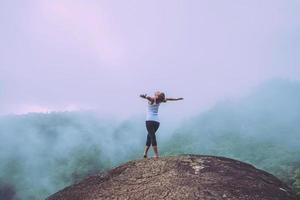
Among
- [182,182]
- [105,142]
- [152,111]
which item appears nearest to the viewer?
[182,182]

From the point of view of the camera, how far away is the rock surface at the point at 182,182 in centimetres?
893

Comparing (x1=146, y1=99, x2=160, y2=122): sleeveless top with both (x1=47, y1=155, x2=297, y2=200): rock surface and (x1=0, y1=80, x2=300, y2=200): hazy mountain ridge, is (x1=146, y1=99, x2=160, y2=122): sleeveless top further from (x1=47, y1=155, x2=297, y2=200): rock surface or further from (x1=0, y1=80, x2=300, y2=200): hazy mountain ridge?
(x1=0, y1=80, x2=300, y2=200): hazy mountain ridge

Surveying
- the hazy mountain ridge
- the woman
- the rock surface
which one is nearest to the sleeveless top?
the woman

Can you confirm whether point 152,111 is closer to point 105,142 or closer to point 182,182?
point 182,182

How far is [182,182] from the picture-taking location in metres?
9.41

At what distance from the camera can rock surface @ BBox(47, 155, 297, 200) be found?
893cm

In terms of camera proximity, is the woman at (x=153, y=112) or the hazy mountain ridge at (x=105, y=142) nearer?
the woman at (x=153, y=112)

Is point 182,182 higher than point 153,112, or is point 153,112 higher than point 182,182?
point 153,112

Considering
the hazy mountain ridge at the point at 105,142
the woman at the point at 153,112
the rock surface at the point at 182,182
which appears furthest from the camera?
the hazy mountain ridge at the point at 105,142

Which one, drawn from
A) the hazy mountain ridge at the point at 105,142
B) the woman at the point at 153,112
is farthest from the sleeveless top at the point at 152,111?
the hazy mountain ridge at the point at 105,142

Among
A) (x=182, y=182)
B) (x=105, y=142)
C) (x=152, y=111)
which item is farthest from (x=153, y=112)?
(x=105, y=142)

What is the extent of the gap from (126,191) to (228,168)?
2.75m

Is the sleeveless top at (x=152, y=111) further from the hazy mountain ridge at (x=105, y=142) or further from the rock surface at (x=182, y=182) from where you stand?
the hazy mountain ridge at (x=105, y=142)

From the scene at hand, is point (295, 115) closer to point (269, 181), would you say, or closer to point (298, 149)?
point (298, 149)
